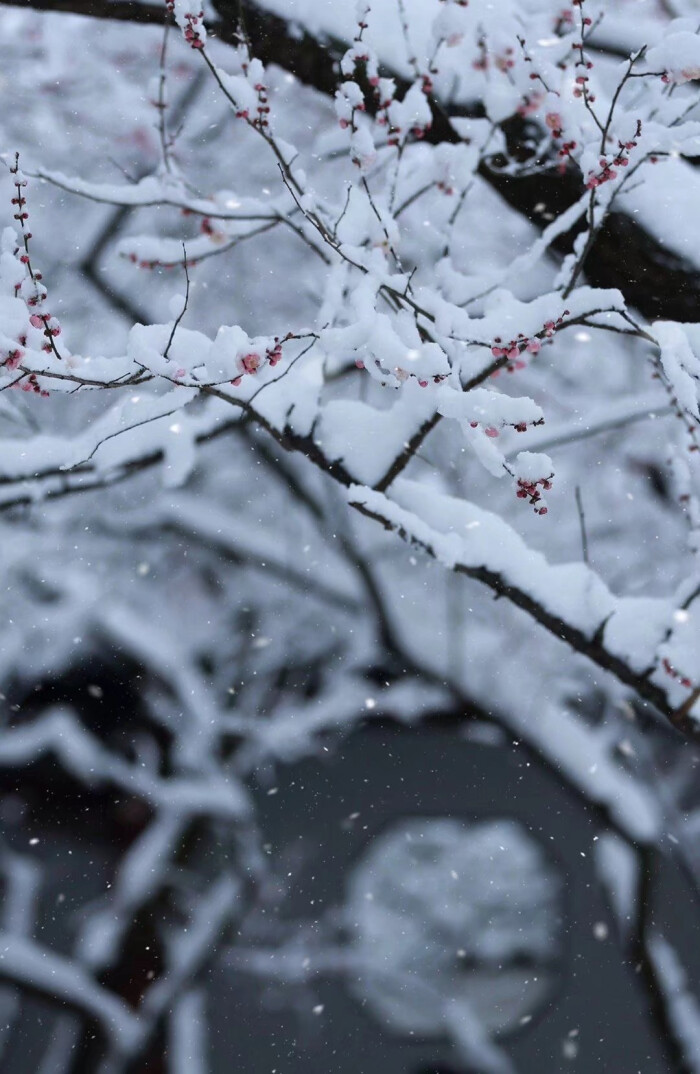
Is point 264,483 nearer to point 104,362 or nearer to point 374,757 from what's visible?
point 374,757

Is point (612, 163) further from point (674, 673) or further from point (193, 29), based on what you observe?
point (674, 673)

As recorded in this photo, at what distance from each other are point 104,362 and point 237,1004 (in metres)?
5.32

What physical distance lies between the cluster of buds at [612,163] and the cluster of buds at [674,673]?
173 cm

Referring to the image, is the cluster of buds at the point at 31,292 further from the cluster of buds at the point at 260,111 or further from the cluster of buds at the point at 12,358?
the cluster of buds at the point at 260,111

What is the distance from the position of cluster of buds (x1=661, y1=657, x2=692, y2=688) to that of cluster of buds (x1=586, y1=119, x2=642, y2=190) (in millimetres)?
1731

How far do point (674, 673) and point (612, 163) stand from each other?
1.84 metres

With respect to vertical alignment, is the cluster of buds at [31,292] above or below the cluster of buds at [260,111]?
below

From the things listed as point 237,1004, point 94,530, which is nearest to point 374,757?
point 237,1004

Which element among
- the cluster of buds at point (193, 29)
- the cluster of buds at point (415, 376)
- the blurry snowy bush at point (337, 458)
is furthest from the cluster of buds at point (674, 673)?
the cluster of buds at point (193, 29)

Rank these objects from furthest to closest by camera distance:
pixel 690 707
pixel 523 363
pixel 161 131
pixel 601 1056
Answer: pixel 601 1056 < pixel 161 131 < pixel 690 707 < pixel 523 363

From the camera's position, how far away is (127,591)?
652cm

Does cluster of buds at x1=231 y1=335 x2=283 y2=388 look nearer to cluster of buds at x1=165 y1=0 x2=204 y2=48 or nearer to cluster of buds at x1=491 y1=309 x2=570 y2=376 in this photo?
cluster of buds at x1=491 y1=309 x2=570 y2=376

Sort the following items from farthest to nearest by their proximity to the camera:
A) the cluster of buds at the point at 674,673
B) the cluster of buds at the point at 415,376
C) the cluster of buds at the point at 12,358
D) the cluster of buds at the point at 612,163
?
1. the cluster of buds at the point at 674,673
2. the cluster of buds at the point at 612,163
3. the cluster of buds at the point at 415,376
4. the cluster of buds at the point at 12,358

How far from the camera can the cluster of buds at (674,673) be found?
114 inches
